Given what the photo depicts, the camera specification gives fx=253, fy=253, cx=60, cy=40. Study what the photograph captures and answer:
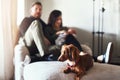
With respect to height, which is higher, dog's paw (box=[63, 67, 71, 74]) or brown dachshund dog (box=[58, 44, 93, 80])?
brown dachshund dog (box=[58, 44, 93, 80])

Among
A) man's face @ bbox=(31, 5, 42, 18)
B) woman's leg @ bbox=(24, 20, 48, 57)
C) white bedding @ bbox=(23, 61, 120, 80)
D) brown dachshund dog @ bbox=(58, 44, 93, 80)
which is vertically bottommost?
white bedding @ bbox=(23, 61, 120, 80)

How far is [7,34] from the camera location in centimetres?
309

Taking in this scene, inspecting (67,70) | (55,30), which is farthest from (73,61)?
(55,30)

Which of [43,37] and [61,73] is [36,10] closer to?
[43,37]

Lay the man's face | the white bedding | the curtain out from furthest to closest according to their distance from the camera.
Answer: the man's face < the curtain < the white bedding

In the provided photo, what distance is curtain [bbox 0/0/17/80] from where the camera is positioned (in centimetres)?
298

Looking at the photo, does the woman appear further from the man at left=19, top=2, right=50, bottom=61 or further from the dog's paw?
the dog's paw

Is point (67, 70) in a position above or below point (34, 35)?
below

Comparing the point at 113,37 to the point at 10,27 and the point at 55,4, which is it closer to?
the point at 55,4

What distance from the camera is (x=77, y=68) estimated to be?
6.99ft

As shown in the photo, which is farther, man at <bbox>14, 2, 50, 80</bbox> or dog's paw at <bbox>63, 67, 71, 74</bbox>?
man at <bbox>14, 2, 50, 80</bbox>

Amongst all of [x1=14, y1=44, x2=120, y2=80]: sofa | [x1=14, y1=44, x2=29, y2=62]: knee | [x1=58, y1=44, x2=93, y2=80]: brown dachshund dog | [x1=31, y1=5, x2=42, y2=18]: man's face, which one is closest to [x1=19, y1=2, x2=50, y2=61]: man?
[x1=31, y1=5, x2=42, y2=18]: man's face

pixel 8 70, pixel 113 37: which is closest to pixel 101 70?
pixel 8 70

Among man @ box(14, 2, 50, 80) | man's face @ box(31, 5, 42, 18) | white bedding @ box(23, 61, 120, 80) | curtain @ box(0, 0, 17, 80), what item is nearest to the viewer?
white bedding @ box(23, 61, 120, 80)
